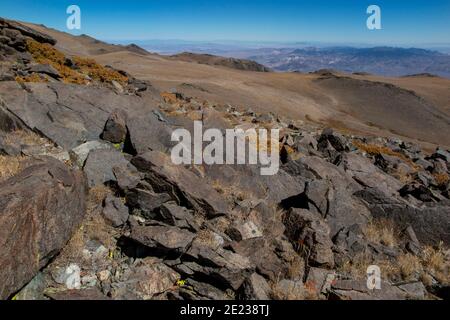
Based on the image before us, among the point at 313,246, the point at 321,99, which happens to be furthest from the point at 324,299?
the point at 321,99

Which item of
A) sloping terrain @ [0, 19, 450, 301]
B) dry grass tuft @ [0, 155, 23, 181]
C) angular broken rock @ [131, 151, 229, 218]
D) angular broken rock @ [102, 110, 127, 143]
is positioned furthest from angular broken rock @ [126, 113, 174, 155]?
dry grass tuft @ [0, 155, 23, 181]

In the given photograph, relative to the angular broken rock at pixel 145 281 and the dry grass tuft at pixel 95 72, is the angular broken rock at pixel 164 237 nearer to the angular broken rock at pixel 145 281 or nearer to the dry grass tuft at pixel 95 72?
the angular broken rock at pixel 145 281

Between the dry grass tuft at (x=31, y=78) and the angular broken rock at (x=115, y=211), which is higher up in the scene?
the dry grass tuft at (x=31, y=78)

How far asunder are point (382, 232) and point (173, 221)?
535 centimetres

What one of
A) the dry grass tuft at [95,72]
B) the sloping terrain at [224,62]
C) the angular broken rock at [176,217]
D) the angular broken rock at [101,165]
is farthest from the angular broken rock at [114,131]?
the sloping terrain at [224,62]

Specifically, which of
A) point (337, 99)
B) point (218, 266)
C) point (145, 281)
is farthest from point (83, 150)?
point (337, 99)

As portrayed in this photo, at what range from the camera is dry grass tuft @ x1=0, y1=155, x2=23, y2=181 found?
7.94 meters

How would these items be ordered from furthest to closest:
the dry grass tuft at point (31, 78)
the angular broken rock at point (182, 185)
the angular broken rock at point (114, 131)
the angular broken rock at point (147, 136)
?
the dry grass tuft at point (31, 78) < the angular broken rock at point (114, 131) < the angular broken rock at point (147, 136) < the angular broken rock at point (182, 185)

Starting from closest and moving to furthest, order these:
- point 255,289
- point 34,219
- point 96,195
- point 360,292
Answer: point 34,219
point 255,289
point 360,292
point 96,195

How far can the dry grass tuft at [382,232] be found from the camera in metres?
8.75

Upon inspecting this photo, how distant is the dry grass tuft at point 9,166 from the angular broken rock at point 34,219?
1.66 meters

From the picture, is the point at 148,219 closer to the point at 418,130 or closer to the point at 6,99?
the point at 6,99

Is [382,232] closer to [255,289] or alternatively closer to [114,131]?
[255,289]

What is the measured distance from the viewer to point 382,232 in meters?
8.99
